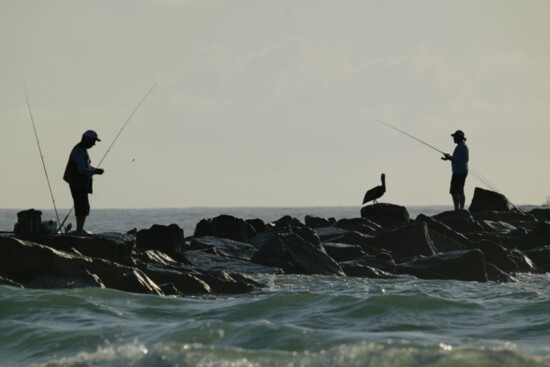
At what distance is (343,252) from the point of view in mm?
16609

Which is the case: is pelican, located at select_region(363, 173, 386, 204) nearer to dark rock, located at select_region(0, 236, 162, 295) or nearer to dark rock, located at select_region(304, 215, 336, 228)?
dark rock, located at select_region(304, 215, 336, 228)

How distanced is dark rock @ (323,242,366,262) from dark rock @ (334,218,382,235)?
2722mm

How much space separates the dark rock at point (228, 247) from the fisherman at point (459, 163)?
522 cm

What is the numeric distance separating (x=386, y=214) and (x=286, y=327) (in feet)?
39.7

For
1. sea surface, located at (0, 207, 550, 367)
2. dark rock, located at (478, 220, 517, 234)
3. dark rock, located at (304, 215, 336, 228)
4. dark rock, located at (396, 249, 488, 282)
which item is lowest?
sea surface, located at (0, 207, 550, 367)

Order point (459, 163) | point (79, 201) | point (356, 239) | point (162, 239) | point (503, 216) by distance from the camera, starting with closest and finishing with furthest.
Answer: point (79, 201)
point (162, 239)
point (356, 239)
point (459, 163)
point (503, 216)

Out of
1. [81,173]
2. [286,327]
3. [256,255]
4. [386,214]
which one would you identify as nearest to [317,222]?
[386,214]

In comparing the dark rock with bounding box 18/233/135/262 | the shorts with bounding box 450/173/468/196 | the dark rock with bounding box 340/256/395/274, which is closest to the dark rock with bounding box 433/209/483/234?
the shorts with bounding box 450/173/468/196

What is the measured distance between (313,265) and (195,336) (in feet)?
17.9

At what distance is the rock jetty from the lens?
12.6 metres

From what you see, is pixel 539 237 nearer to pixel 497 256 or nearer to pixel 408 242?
pixel 408 242

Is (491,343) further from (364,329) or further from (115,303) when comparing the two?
(115,303)

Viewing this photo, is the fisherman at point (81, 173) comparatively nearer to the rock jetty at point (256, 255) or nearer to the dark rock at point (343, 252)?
the rock jetty at point (256, 255)

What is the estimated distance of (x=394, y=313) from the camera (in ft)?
37.0
